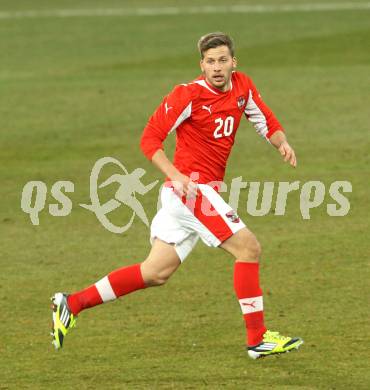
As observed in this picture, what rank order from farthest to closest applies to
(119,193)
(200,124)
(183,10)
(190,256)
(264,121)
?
(183,10) → (119,193) → (190,256) → (264,121) → (200,124)

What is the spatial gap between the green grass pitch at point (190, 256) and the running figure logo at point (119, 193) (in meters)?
0.13

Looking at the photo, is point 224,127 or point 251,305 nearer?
point 251,305

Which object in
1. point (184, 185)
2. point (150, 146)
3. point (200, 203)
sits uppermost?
point (150, 146)

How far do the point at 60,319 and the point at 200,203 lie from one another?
4.49ft

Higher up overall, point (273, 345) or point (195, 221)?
point (195, 221)

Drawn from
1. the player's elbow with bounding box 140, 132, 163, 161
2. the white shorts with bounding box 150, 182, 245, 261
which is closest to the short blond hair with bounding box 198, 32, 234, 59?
the player's elbow with bounding box 140, 132, 163, 161

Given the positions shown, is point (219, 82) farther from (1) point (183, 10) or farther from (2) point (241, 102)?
(1) point (183, 10)

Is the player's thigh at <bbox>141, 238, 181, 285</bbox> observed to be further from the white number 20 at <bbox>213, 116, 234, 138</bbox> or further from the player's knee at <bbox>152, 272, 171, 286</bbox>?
the white number 20 at <bbox>213, 116, 234, 138</bbox>

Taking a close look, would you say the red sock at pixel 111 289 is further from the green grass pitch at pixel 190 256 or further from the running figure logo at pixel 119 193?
the running figure logo at pixel 119 193

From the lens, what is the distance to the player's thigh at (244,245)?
962 cm

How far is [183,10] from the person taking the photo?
37.8 metres

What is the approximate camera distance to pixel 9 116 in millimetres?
22047

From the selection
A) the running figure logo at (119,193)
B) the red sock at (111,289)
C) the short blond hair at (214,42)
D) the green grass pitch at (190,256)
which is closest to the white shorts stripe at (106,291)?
the red sock at (111,289)

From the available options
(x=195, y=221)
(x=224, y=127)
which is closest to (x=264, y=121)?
→ (x=224, y=127)
